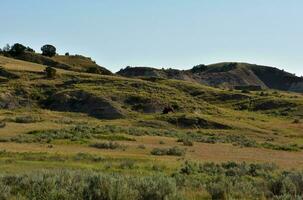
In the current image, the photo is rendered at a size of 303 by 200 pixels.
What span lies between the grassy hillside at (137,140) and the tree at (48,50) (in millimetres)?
6052

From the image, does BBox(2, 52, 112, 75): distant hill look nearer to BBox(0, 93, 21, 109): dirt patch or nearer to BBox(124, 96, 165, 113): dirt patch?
BBox(124, 96, 165, 113): dirt patch

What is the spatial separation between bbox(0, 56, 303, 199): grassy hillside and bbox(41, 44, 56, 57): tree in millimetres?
6052

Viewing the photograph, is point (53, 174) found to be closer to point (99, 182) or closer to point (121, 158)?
point (99, 182)

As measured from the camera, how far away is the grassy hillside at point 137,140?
16.5 meters

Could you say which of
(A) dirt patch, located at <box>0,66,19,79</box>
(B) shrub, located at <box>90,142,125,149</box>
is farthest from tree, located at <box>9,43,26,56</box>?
(B) shrub, located at <box>90,142,125,149</box>

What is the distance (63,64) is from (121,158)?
4300 inches

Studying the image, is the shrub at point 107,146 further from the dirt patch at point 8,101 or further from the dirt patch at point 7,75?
the dirt patch at point 7,75

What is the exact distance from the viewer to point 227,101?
11844cm

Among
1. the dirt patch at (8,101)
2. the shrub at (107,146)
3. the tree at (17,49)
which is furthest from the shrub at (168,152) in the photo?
the tree at (17,49)

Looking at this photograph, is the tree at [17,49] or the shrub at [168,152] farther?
the tree at [17,49]

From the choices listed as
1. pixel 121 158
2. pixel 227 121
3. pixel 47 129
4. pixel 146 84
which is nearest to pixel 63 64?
pixel 146 84

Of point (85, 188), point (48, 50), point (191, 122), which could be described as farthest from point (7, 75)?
point (85, 188)

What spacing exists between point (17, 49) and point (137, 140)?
10318cm

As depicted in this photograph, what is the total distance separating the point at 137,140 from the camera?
162 ft
